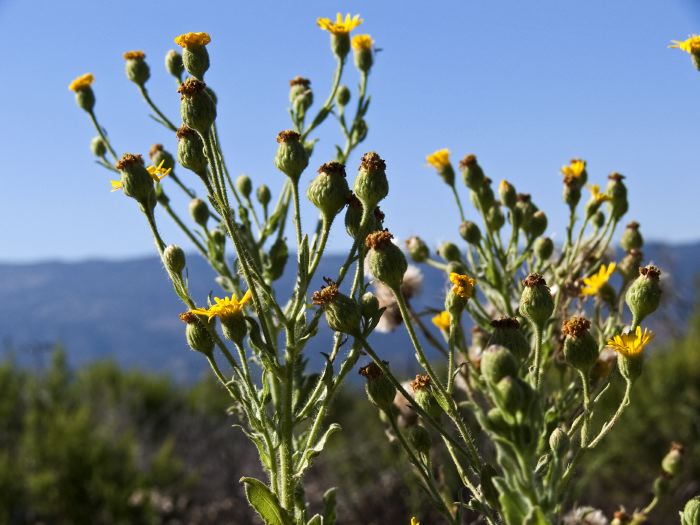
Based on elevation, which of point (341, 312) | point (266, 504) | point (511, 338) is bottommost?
point (266, 504)

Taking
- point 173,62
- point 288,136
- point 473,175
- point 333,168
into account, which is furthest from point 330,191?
point 173,62

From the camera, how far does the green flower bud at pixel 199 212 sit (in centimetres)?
190

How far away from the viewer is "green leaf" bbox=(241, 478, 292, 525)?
1.28 meters

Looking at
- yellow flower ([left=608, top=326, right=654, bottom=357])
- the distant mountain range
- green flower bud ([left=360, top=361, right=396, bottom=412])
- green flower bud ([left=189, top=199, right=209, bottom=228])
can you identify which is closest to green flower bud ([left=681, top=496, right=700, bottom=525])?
yellow flower ([left=608, top=326, right=654, bottom=357])

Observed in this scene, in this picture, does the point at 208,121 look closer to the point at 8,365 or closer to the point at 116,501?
the point at 116,501

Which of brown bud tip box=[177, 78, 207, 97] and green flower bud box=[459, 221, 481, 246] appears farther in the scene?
green flower bud box=[459, 221, 481, 246]

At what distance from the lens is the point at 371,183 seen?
1.35 meters

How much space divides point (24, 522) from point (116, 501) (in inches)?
40.1

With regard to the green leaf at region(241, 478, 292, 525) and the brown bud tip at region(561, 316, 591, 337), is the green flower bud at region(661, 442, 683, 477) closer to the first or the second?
the brown bud tip at region(561, 316, 591, 337)

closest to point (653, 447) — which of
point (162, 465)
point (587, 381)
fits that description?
point (162, 465)

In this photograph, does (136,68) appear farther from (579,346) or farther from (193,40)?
(579,346)

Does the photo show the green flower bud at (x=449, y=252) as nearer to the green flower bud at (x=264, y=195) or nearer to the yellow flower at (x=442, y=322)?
the yellow flower at (x=442, y=322)

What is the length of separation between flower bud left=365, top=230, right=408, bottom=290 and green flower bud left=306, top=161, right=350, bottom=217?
12cm

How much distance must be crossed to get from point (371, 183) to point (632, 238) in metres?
0.94
